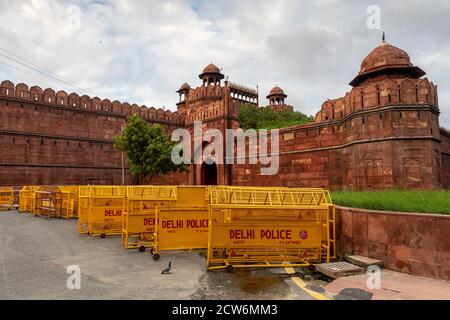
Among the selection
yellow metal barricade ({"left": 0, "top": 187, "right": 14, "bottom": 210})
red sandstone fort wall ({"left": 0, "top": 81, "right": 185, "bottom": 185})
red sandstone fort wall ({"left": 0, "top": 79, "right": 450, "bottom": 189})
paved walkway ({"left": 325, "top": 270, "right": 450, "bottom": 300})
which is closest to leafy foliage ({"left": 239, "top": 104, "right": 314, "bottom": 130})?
red sandstone fort wall ({"left": 0, "top": 79, "right": 450, "bottom": 189})

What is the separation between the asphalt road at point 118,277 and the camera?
17.4 ft

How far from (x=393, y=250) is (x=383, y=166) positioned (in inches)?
342

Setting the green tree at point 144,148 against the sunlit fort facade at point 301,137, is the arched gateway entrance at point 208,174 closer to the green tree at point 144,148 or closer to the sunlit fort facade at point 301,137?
the sunlit fort facade at point 301,137

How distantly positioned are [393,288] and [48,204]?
16.2 meters

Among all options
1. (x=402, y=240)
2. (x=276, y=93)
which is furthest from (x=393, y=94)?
(x=276, y=93)

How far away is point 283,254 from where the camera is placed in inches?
294

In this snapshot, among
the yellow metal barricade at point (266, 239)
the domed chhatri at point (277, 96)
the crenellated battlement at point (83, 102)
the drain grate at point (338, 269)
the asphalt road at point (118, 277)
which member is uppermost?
the domed chhatri at point (277, 96)

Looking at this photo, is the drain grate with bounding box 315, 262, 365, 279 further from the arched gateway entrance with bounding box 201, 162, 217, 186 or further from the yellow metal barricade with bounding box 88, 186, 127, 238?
the arched gateway entrance with bounding box 201, 162, 217, 186

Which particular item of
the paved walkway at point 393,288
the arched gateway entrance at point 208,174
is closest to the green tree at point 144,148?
the arched gateway entrance at point 208,174

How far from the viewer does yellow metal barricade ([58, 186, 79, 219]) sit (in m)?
16.1

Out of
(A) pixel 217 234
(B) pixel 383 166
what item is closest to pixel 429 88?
(B) pixel 383 166

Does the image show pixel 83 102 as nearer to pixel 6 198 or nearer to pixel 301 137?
pixel 6 198

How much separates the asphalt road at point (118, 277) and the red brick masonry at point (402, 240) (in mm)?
2234

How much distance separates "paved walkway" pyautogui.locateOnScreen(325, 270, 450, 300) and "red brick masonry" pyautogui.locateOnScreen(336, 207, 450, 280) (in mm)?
280
